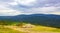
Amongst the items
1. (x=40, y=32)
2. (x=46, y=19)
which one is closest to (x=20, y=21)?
(x=46, y=19)

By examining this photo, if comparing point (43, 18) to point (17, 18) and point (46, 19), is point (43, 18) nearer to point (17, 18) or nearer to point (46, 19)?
point (46, 19)

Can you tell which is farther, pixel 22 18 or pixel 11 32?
pixel 22 18

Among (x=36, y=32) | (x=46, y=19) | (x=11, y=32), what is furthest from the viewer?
(x=46, y=19)

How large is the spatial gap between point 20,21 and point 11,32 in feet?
18.6

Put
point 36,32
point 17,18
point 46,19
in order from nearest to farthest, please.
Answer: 1. point 36,32
2. point 17,18
3. point 46,19

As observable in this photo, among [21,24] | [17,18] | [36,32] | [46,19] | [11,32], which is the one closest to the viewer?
[11,32]

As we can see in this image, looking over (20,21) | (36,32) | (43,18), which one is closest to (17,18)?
(20,21)

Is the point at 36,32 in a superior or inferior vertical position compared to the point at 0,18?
inferior

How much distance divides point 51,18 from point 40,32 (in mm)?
7662

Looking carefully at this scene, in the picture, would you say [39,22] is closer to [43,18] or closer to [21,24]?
[43,18]

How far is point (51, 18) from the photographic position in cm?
1980

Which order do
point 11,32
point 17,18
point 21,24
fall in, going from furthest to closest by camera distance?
point 17,18
point 21,24
point 11,32

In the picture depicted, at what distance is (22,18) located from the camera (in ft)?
60.4

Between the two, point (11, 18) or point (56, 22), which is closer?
point (11, 18)
